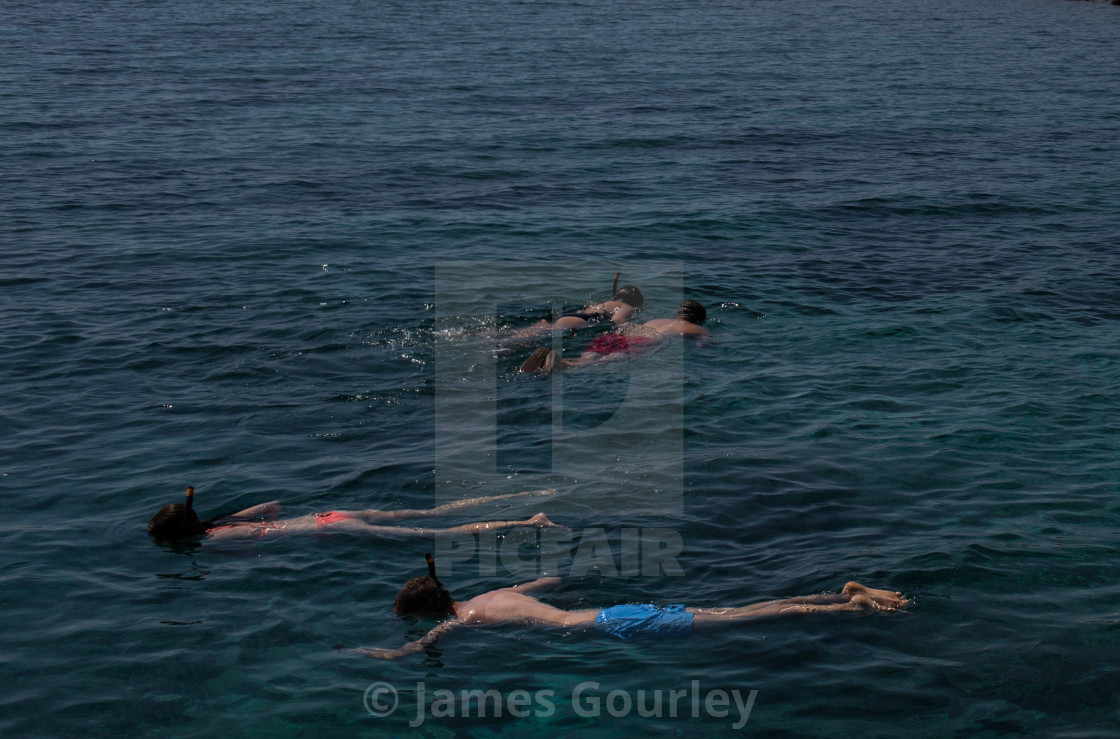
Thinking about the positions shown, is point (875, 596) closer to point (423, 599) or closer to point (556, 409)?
point (423, 599)

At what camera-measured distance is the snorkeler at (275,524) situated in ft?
34.0

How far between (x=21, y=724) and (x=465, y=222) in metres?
16.1

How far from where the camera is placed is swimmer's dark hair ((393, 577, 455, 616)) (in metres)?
9.02

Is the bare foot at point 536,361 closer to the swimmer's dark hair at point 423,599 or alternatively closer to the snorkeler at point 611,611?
the snorkeler at point 611,611

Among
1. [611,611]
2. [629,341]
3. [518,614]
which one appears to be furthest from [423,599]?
[629,341]

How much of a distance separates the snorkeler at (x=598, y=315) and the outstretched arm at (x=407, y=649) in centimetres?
771

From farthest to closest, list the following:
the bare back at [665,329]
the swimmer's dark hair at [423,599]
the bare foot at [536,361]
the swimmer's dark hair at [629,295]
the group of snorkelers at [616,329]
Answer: the swimmer's dark hair at [629,295] → the bare back at [665,329] → the group of snorkelers at [616,329] → the bare foot at [536,361] → the swimmer's dark hair at [423,599]

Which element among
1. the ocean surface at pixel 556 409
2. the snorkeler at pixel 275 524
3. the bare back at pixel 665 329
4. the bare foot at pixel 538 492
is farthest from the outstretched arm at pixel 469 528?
the bare back at pixel 665 329

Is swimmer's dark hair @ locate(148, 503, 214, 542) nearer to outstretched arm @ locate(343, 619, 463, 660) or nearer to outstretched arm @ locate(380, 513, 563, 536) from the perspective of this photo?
outstretched arm @ locate(380, 513, 563, 536)

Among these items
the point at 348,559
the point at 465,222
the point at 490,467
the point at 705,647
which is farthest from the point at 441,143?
the point at 705,647

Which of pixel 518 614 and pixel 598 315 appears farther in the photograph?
pixel 598 315

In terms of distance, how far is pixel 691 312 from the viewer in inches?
649

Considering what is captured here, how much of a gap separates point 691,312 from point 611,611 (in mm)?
8267

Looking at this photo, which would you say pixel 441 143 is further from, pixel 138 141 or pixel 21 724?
pixel 21 724
